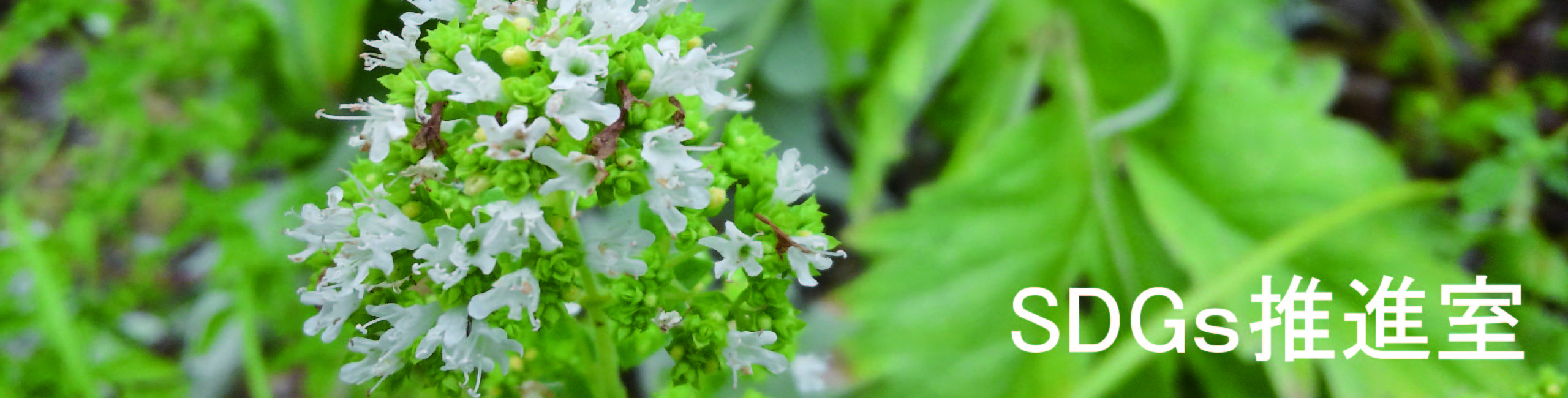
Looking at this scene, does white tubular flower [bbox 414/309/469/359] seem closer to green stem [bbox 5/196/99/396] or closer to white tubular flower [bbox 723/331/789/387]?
white tubular flower [bbox 723/331/789/387]

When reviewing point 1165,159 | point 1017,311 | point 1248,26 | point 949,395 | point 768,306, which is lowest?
point 768,306

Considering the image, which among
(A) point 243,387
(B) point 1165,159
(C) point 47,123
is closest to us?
(B) point 1165,159

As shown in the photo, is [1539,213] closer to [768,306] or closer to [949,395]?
[949,395]

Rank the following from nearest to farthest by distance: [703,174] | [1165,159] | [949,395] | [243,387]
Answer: [703,174] → [949,395] → [1165,159] → [243,387]

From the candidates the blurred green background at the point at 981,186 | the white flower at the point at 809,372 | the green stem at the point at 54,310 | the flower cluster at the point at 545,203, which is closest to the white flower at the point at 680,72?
the flower cluster at the point at 545,203

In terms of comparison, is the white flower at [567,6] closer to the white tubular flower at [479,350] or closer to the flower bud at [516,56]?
the flower bud at [516,56]

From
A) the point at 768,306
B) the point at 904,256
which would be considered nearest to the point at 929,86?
the point at 904,256
